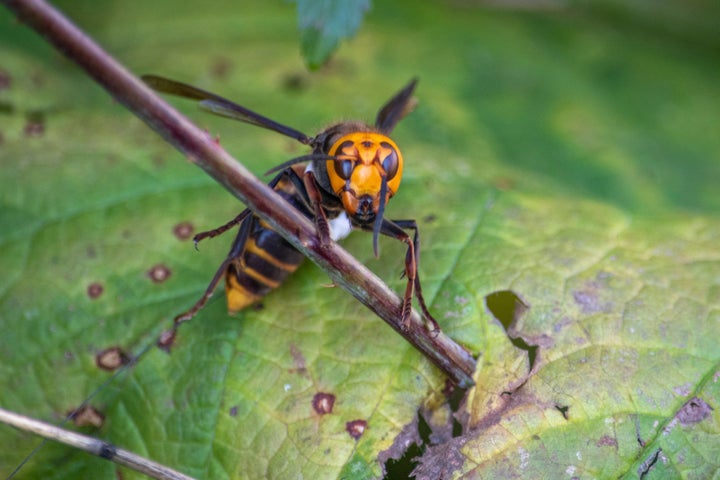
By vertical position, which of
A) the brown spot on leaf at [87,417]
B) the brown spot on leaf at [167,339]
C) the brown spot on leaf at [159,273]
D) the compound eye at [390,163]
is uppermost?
the compound eye at [390,163]

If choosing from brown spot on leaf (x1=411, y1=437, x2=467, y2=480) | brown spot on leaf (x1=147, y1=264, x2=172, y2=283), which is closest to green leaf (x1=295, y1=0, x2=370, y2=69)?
brown spot on leaf (x1=147, y1=264, x2=172, y2=283)

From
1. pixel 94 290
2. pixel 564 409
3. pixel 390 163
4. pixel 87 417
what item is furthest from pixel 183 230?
pixel 564 409

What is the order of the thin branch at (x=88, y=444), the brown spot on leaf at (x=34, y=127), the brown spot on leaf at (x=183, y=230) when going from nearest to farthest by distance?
the thin branch at (x=88, y=444)
the brown spot on leaf at (x=183, y=230)
the brown spot on leaf at (x=34, y=127)

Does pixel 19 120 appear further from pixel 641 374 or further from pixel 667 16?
pixel 667 16

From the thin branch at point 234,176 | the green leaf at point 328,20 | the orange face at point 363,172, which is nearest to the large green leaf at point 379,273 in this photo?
the thin branch at point 234,176

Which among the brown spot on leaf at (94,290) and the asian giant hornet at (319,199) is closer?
the asian giant hornet at (319,199)

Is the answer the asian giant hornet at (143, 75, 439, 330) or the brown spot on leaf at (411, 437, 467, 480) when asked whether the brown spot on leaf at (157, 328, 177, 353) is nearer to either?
the asian giant hornet at (143, 75, 439, 330)

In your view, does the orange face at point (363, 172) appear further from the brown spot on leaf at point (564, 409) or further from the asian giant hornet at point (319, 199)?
the brown spot on leaf at point (564, 409)

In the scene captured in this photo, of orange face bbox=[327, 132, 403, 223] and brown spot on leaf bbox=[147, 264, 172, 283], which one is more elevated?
orange face bbox=[327, 132, 403, 223]
